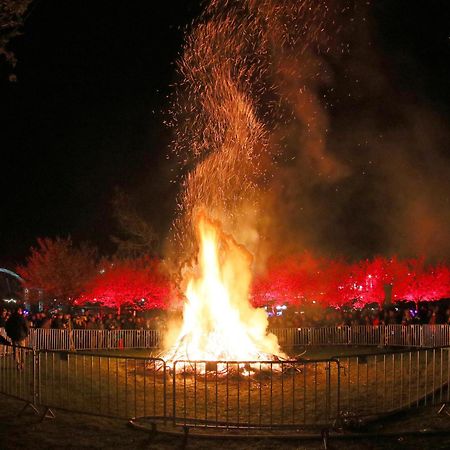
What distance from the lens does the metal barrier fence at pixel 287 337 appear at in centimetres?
2266

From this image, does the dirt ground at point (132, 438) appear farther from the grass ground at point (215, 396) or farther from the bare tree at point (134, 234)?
the bare tree at point (134, 234)

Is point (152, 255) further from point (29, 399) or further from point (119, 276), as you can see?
point (29, 399)

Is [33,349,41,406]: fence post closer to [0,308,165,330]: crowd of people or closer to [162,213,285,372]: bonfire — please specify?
[162,213,285,372]: bonfire

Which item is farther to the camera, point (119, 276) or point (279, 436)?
point (119, 276)

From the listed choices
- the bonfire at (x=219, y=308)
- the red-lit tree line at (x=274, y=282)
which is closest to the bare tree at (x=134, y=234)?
the red-lit tree line at (x=274, y=282)

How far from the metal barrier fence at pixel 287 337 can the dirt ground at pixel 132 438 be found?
40.8 feet

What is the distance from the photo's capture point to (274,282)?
145ft

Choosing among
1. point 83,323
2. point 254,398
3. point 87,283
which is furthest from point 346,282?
point 254,398

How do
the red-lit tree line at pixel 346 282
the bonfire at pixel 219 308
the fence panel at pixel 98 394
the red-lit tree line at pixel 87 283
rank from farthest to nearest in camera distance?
the red-lit tree line at pixel 346 282
the red-lit tree line at pixel 87 283
the bonfire at pixel 219 308
the fence panel at pixel 98 394

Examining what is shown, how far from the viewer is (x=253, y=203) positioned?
42.2m

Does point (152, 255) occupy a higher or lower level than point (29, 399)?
higher

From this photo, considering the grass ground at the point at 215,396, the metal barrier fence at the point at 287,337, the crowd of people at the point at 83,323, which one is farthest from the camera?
the crowd of people at the point at 83,323

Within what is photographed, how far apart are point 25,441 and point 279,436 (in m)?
3.62

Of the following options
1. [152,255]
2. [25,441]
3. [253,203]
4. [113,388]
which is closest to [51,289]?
[152,255]
